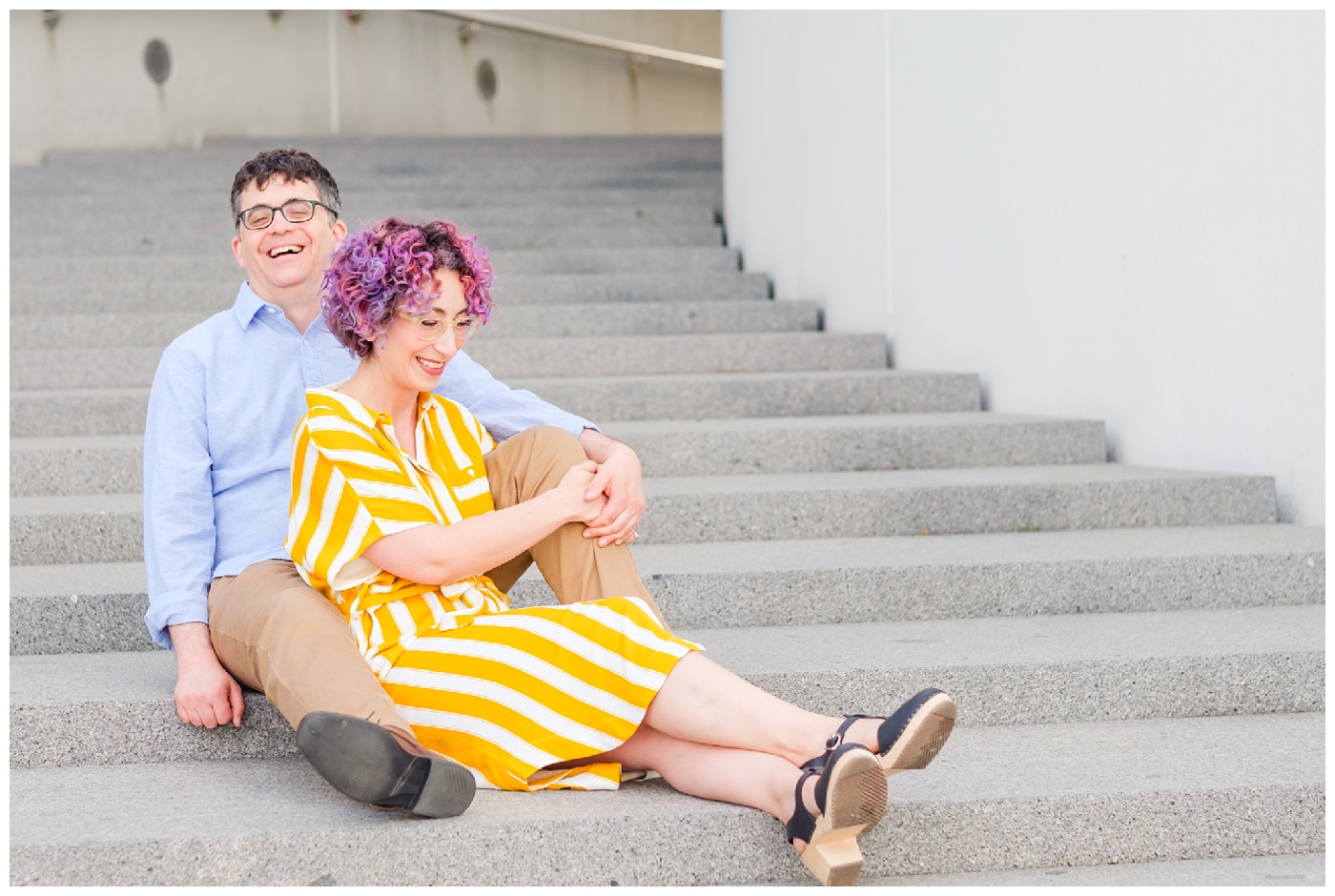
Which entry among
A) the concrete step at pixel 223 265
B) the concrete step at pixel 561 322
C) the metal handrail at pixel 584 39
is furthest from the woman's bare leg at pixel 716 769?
the metal handrail at pixel 584 39

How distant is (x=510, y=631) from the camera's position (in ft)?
6.30

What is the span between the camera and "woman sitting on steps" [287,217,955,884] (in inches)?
73.2

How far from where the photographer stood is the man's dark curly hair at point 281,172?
2.24 meters

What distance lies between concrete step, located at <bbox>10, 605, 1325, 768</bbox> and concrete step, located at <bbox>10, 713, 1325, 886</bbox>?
5 centimetres

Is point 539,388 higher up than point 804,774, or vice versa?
point 539,388

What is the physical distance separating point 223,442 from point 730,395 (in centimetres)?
201

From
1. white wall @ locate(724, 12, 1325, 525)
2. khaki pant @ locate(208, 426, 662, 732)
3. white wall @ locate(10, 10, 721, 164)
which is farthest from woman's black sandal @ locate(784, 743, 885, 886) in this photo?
white wall @ locate(10, 10, 721, 164)

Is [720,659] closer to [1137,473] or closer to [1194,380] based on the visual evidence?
[1137,473]

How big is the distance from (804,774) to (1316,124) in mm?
2127

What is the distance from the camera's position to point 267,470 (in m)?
2.26

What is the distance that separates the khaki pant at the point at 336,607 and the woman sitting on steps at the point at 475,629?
5 centimetres

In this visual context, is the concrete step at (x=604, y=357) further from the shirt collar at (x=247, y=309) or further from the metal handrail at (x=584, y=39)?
the metal handrail at (x=584, y=39)

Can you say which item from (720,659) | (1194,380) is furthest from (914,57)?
(720,659)

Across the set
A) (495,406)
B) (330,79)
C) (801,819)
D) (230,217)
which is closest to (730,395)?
(495,406)
